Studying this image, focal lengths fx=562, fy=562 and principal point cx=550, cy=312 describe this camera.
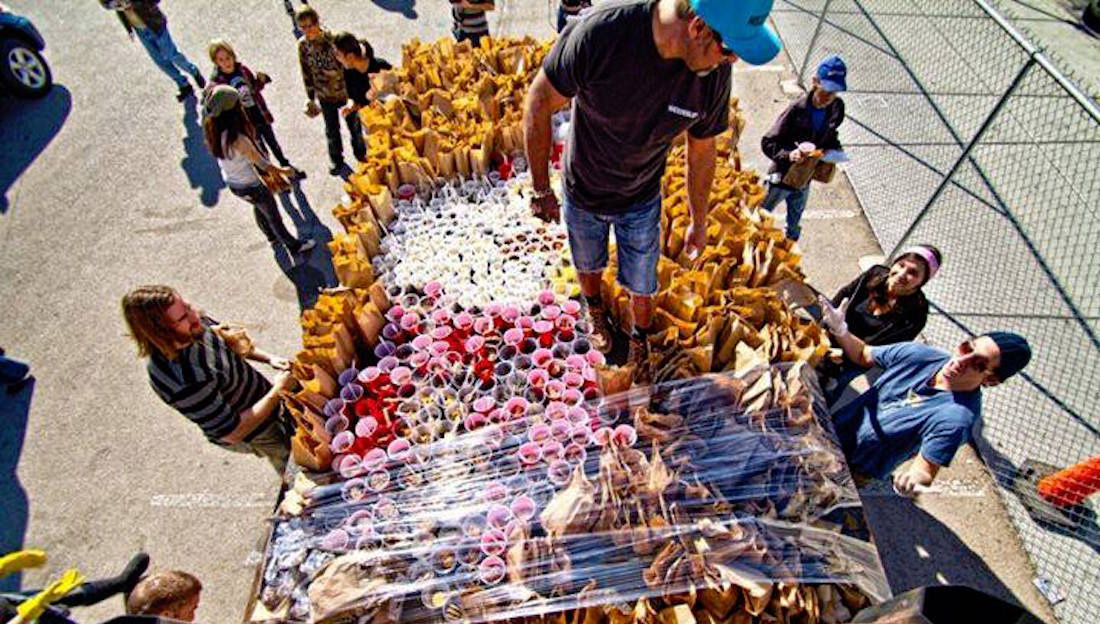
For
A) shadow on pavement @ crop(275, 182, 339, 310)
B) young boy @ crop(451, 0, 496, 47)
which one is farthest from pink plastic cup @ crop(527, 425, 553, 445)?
young boy @ crop(451, 0, 496, 47)

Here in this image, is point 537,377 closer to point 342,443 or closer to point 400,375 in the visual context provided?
point 400,375

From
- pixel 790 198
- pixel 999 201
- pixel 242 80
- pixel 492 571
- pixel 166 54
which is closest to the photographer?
pixel 492 571

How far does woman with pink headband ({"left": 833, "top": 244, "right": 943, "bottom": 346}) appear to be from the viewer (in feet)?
10.2

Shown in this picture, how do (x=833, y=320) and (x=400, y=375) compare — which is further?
(x=833, y=320)

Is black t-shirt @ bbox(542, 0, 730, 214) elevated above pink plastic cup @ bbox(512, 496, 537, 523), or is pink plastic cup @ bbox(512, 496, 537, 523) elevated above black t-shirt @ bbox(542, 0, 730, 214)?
black t-shirt @ bbox(542, 0, 730, 214)

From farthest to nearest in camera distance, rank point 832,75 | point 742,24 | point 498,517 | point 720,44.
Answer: point 832,75 < point 498,517 < point 720,44 < point 742,24

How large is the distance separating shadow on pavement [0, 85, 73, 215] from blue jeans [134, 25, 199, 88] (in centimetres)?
132

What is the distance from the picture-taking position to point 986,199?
5660mm

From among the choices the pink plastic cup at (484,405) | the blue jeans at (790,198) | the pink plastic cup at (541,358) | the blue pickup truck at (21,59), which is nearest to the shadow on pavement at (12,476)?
the pink plastic cup at (484,405)

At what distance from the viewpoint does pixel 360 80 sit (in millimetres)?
5281

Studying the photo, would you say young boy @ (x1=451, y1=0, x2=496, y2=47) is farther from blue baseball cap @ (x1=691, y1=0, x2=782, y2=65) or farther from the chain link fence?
blue baseball cap @ (x1=691, y1=0, x2=782, y2=65)

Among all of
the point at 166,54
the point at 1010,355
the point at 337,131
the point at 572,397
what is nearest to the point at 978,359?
the point at 1010,355

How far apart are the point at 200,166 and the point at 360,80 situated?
2.48m

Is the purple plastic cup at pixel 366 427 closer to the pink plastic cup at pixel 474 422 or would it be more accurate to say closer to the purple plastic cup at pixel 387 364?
the purple plastic cup at pixel 387 364
